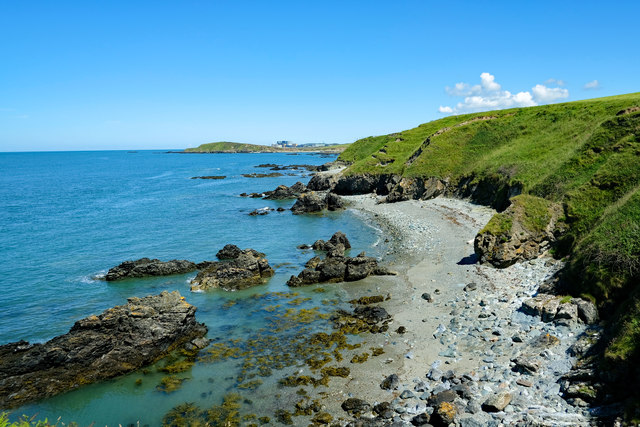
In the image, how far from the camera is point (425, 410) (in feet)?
50.9

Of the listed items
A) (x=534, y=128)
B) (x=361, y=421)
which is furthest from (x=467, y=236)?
(x=534, y=128)

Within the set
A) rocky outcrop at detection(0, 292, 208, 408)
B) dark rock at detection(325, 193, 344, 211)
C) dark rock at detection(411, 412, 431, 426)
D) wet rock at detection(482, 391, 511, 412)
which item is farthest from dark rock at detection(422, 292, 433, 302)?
dark rock at detection(325, 193, 344, 211)

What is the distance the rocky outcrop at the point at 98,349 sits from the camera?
1964cm

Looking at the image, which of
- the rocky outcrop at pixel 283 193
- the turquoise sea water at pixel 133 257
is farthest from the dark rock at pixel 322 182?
the turquoise sea water at pixel 133 257

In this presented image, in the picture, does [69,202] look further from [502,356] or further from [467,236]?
[502,356]

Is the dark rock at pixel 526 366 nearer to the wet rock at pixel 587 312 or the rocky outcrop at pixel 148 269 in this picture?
the wet rock at pixel 587 312

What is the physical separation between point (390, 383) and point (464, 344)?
17.3 ft

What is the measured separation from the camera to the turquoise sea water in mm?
18656

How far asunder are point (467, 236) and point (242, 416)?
3196 cm

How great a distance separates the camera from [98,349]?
21.6 m

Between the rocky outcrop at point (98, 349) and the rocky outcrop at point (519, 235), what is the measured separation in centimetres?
2284

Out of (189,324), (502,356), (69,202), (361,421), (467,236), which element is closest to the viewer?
(361,421)

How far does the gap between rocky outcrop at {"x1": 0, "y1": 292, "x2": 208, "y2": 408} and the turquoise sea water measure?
88 centimetres

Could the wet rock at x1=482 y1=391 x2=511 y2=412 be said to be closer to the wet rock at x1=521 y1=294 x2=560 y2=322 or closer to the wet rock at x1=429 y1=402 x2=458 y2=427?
the wet rock at x1=429 y1=402 x2=458 y2=427
